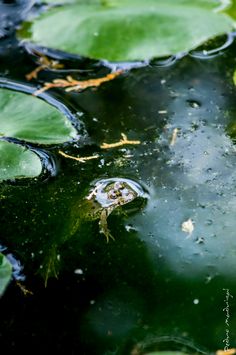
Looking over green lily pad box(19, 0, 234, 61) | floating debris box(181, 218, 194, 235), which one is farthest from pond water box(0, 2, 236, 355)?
green lily pad box(19, 0, 234, 61)

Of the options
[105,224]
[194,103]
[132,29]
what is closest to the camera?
[105,224]

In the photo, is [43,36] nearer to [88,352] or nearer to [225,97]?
[225,97]

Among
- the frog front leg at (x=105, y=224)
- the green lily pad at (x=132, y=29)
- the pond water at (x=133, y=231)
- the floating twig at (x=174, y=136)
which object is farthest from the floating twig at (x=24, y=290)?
the green lily pad at (x=132, y=29)

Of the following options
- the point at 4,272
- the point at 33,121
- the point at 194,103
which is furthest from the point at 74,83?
the point at 4,272

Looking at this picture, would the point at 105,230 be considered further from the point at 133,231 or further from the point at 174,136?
the point at 174,136

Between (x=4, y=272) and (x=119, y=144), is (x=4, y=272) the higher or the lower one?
the lower one

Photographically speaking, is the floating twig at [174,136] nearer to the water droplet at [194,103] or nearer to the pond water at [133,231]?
the pond water at [133,231]
